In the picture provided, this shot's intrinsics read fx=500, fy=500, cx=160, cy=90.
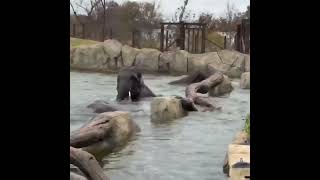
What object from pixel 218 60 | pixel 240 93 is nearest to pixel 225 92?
pixel 240 93

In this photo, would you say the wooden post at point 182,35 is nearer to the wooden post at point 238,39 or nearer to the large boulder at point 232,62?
the large boulder at point 232,62

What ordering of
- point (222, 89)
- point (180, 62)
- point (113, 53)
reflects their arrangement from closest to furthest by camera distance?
point (222, 89)
point (180, 62)
point (113, 53)

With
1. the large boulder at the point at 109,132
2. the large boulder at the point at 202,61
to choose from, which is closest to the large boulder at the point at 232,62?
the large boulder at the point at 202,61

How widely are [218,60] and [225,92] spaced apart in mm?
4663

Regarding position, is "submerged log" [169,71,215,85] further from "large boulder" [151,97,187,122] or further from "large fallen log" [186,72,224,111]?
"large boulder" [151,97,187,122]

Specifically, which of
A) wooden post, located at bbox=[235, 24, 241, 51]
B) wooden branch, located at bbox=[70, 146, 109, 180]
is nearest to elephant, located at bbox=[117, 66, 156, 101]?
wooden post, located at bbox=[235, 24, 241, 51]

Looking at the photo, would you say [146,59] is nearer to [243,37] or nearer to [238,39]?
[238,39]

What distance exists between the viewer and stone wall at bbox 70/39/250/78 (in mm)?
19297

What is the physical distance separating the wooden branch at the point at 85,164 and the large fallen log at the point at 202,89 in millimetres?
6712

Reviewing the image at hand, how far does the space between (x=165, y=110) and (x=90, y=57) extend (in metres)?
11.1

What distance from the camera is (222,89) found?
14664mm

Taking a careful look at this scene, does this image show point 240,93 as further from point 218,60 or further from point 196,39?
point 196,39

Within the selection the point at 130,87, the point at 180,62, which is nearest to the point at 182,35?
the point at 180,62

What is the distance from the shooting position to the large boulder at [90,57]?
67.6 feet
